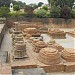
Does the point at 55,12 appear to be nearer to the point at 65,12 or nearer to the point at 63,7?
the point at 65,12

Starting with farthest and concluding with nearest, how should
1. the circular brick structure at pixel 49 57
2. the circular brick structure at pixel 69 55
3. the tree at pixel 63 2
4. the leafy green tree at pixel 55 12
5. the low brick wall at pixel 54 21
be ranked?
the tree at pixel 63 2
the leafy green tree at pixel 55 12
the low brick wall at pixel 54 21
the circular brick structure at pixel 69 55
the circular brick structure at pixel 49 57

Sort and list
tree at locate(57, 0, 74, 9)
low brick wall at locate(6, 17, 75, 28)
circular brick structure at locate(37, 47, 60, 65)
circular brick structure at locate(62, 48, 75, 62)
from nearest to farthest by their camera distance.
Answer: circular brick structure at locate(37, 47, 60, 65) → circular brick structure at locate(62, 48, 75, 62) → low brick wall at locate(6, 17, 75, 28) → tree at locate(57, 0, 74, 9)

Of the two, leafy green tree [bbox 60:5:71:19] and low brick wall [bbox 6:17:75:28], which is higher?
leafy green tree [bbox 60:5:71:19]

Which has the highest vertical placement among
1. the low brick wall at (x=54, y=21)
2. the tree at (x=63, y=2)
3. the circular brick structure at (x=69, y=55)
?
the tree at (x=63, y=2)

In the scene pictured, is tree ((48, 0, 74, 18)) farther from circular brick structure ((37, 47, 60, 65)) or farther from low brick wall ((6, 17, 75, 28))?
circular brick structure ((37, 47, 60, 65))

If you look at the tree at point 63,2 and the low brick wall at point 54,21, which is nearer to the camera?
the low brick wall at point 54,21

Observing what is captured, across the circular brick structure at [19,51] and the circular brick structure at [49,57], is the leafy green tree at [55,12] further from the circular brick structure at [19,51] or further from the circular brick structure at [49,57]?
the circular brick structure at [49,57]

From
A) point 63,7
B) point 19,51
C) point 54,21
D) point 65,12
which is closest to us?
point 19,51

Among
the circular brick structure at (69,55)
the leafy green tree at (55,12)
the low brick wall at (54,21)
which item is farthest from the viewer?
the leafy green tree at (55,12)

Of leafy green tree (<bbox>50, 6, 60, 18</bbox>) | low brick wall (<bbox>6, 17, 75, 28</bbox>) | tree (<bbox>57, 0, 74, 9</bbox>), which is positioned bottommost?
low brick wall (<bbox>6, 17, 75, 28</bbox>)

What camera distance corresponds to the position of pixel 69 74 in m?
8.67

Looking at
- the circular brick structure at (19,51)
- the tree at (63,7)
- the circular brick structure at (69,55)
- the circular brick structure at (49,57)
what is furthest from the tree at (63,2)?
the circular brick structure at (49,57)

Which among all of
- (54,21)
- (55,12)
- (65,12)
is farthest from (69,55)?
(65,12)

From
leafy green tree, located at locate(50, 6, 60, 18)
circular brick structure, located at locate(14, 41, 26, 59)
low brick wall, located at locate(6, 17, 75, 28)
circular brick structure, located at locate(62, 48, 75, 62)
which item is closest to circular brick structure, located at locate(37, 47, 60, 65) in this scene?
circular brick structure, located at locate(62, 48, 75, 62)
